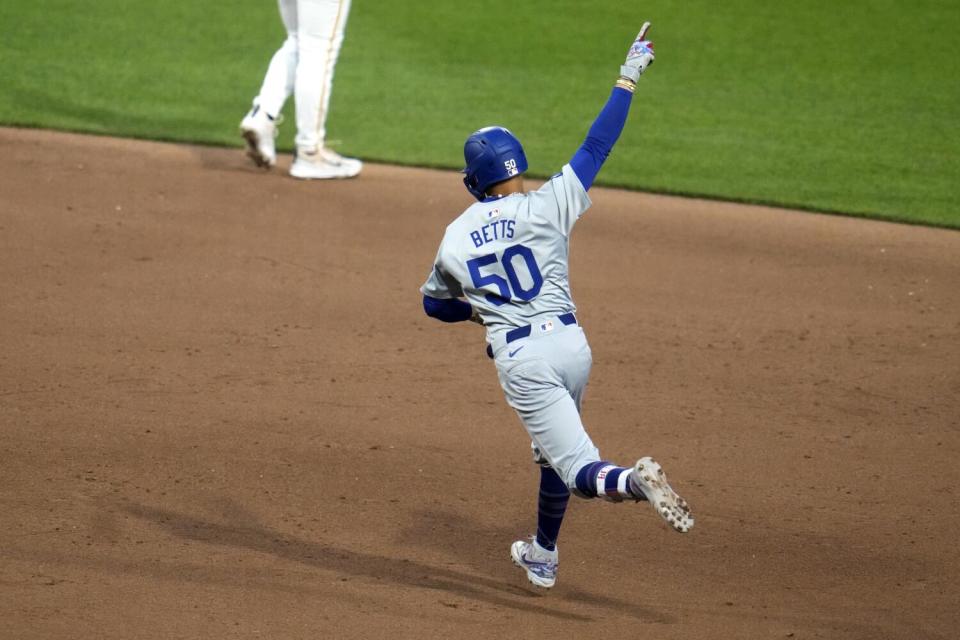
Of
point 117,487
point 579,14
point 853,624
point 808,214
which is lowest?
point 117,487

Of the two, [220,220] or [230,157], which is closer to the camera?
[220,220]

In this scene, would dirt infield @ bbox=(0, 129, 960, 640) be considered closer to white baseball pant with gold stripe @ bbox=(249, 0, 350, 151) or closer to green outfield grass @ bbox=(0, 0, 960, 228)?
white baseball pant with gold stripe @ bbox=(249, 0, 350, 151)

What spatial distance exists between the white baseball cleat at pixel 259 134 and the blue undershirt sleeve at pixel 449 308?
175 inches

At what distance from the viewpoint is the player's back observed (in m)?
4.46

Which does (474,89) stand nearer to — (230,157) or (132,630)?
(230,157)

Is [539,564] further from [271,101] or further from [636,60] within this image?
[271,101]

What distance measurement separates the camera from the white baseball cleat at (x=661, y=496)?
407cm

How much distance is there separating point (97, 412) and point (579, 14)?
8.43 metres

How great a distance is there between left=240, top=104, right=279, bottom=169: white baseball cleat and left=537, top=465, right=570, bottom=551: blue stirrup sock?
15.4 feet

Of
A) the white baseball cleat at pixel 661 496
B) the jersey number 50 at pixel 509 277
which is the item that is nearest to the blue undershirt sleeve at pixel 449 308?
the jersey number 50 at pixel 509 277

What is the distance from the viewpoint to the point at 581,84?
37.9ft

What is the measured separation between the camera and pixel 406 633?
441cm

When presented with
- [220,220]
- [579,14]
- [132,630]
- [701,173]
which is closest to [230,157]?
[220,220]

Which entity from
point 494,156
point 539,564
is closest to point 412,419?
point 539,564
